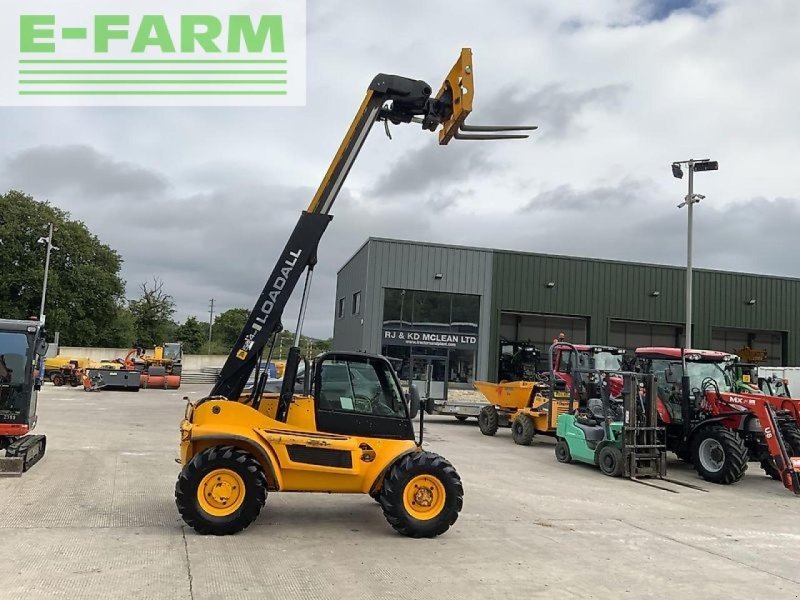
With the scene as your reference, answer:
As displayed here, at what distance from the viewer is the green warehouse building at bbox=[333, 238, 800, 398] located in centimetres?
2912

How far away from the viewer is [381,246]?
29031 mm

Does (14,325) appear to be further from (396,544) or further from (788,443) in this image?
(788,443)

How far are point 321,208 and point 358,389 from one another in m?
2.09

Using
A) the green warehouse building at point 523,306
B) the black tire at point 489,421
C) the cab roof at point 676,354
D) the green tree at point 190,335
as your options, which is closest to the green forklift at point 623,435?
the cab roof at point 676,354

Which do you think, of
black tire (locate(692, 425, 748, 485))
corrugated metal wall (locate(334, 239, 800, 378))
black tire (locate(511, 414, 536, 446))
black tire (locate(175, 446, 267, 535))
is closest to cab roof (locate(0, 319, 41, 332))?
black tire (locate(175, 446, 267, 535))

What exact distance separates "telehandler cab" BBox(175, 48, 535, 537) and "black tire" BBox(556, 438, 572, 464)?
6.71 m

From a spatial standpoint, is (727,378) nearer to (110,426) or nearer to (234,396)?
(234,396)

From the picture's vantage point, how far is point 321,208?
7.44 metres

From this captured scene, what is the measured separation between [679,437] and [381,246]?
1819 cm

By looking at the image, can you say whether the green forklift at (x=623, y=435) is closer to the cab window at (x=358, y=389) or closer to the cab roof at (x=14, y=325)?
the cab window at (x=358, y=389)

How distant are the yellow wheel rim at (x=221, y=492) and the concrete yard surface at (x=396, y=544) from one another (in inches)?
12.5

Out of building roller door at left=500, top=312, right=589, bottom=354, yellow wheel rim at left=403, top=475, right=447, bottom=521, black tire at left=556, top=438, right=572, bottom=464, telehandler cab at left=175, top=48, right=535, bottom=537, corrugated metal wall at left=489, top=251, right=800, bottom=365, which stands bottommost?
black tire at left=556, top=438, right=572, bottom=464

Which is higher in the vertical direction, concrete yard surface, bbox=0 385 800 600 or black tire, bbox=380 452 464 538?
black tire, bbox=380 452 464 538

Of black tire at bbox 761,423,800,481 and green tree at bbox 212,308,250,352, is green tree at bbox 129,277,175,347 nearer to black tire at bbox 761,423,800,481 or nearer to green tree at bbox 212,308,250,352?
green tree at bbox 212,308,250,352
